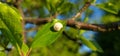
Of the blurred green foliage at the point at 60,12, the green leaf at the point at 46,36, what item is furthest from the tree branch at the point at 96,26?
the green leaf at the point at 46,36

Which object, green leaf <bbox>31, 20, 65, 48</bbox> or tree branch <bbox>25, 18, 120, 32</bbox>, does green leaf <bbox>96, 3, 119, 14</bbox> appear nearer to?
tree branch <bbox>25, 18, 120, 32</bbox>

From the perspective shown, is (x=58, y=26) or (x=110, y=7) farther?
(x=110, y=7)

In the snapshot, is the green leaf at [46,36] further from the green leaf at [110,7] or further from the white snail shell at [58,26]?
the green leaf at [110,7]

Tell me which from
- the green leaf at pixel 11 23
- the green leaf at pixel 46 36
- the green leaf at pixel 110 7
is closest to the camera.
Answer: the green leaf at pixel 11 23

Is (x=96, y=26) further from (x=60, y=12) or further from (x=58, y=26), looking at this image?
(x=58, y=26)

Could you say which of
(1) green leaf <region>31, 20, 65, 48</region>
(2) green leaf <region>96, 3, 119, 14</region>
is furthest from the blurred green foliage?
(1) green leaf <region>31, 20, 65, 48</region>

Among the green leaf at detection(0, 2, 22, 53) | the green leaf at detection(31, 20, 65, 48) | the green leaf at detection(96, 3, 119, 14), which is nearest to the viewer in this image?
the green leaf at detection(0, 2, 22, 53)

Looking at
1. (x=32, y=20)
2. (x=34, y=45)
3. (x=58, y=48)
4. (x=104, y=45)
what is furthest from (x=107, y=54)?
(x=34, y=45)

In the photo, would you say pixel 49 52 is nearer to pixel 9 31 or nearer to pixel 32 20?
pixel 32 20

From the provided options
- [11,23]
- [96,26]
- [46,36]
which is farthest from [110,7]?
[11,23]
